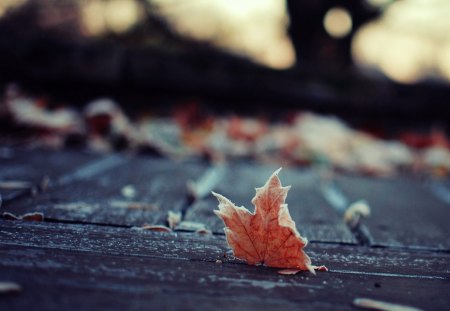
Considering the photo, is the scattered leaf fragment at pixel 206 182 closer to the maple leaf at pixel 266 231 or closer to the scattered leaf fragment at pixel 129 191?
the scattered leaf fragment at pixel 129 191

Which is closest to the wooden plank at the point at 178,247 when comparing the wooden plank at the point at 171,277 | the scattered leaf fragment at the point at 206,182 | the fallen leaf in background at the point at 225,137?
the wooden plank at the point at 171,277

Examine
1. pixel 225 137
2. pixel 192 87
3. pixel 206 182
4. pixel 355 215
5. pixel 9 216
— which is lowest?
pixel 9 216

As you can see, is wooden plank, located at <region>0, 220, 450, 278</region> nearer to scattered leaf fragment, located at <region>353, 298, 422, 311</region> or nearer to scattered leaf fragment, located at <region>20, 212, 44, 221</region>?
scattered leaf fragment, located at <region>20, 212, 44, 221</region>

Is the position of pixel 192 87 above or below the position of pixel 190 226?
above

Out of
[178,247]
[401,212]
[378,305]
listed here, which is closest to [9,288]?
[178,247]

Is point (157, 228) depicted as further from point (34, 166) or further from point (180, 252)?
point (34, 166)

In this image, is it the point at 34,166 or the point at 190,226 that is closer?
the point at 190,226
